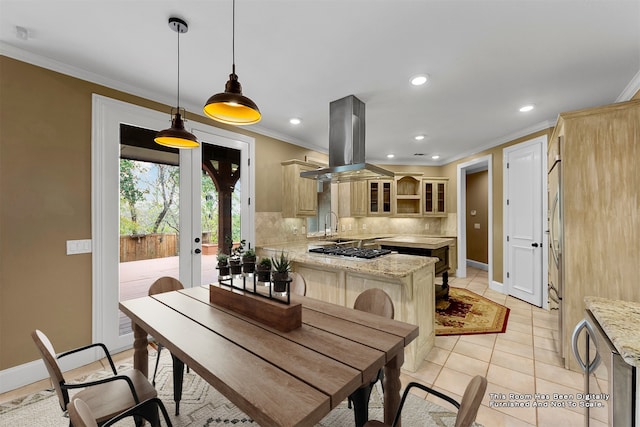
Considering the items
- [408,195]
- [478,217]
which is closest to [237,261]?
[408,195]

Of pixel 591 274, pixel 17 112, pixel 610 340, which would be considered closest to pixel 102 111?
pixel 17 112

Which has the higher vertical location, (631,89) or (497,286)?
(631,89)

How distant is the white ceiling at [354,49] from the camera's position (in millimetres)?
1745

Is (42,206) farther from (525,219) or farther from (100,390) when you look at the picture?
(525,219)

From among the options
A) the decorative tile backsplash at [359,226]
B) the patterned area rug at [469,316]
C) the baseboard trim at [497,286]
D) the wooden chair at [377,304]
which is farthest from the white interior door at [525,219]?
the wooden chair at [377,304]

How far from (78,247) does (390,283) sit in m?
2.79

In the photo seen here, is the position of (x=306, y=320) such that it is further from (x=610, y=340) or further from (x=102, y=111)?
(x=102, y=111)

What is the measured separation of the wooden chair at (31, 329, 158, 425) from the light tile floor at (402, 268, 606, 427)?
74.8 inches

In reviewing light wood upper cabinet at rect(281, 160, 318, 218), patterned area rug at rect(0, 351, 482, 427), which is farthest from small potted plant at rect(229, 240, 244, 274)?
light wood upper cabinet at rect(281, 160, 318, 218)

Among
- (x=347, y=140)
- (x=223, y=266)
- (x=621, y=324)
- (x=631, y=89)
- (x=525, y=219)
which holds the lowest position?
(x=621, y=324)

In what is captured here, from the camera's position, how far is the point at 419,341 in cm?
245

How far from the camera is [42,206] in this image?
7.48ft

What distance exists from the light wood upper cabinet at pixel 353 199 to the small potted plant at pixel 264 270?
4.27 metres

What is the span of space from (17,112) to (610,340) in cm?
392
